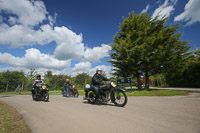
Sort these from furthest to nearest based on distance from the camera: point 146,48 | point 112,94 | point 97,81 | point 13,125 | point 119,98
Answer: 1. point 146,48
2. point 97,81
3. point 112,94
4. point 119,98
5. point 13,125

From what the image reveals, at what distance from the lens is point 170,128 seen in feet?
7.20

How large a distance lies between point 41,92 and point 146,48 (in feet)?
37.9

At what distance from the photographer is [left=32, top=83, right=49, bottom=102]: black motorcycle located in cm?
720

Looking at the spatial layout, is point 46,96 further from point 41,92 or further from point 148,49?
point 148,49

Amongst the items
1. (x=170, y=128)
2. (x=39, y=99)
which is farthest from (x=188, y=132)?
(x=39, y=99)

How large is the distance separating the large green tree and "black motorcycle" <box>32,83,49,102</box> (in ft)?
29.3

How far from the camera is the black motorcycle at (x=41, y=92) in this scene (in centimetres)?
720

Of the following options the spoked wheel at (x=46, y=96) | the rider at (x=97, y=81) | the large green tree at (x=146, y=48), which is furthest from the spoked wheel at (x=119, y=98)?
the large green tree at (x=146, y=48)

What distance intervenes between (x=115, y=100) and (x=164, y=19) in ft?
46.8

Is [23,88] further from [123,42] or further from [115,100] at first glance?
[115,100]

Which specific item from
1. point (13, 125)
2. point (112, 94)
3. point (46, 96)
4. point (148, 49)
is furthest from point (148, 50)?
point (13, 125)

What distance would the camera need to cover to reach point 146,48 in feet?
39.4

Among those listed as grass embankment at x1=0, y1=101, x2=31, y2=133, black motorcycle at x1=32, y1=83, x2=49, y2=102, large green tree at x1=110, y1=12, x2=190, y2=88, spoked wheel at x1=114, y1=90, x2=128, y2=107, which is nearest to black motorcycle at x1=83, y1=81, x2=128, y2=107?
spoked wheel at x1=114, y1=90, x2=128, y2=107

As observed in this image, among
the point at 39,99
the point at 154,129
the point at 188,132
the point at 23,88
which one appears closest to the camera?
the point at 188,132
